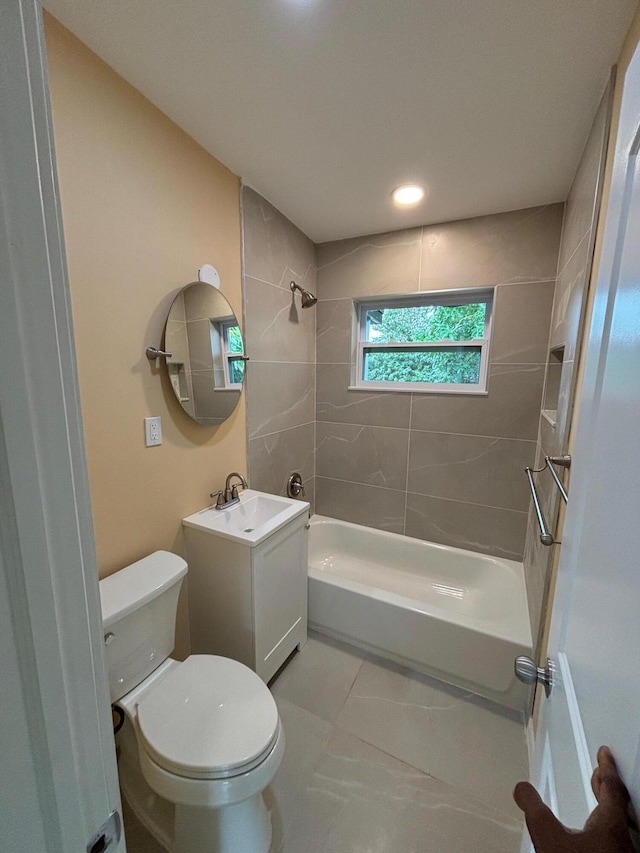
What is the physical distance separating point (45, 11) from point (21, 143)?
4.12 ft

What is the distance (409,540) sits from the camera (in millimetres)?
2404

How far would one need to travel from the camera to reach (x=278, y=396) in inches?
85.3

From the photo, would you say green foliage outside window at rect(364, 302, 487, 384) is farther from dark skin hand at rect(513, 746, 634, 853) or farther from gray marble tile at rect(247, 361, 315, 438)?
dark skin hand at rect(513, 746, 634, 853)

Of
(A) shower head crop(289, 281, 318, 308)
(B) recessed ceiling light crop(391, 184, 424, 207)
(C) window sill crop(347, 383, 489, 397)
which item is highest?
(B) recessed ceiling light crop(391, 184, 424, 207)

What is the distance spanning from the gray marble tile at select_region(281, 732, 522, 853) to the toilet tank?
0.74 meters

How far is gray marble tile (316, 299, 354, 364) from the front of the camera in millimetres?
2436

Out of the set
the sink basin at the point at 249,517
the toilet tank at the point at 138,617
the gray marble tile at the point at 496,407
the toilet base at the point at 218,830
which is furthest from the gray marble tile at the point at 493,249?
the toilet base at the point at 218,830

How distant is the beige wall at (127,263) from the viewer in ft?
3.51

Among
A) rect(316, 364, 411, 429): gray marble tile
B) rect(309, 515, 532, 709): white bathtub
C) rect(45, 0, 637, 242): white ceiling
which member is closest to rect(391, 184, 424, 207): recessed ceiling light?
rect(45, 0, 637, 242): white ceiling

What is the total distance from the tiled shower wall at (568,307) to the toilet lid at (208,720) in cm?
117

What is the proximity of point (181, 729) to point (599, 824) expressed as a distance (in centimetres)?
107

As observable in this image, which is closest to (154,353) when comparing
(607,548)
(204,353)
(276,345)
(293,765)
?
(204,353)

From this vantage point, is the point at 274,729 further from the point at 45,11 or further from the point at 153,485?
the point at 45,11

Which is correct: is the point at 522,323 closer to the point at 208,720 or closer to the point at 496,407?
the point at 496,407
